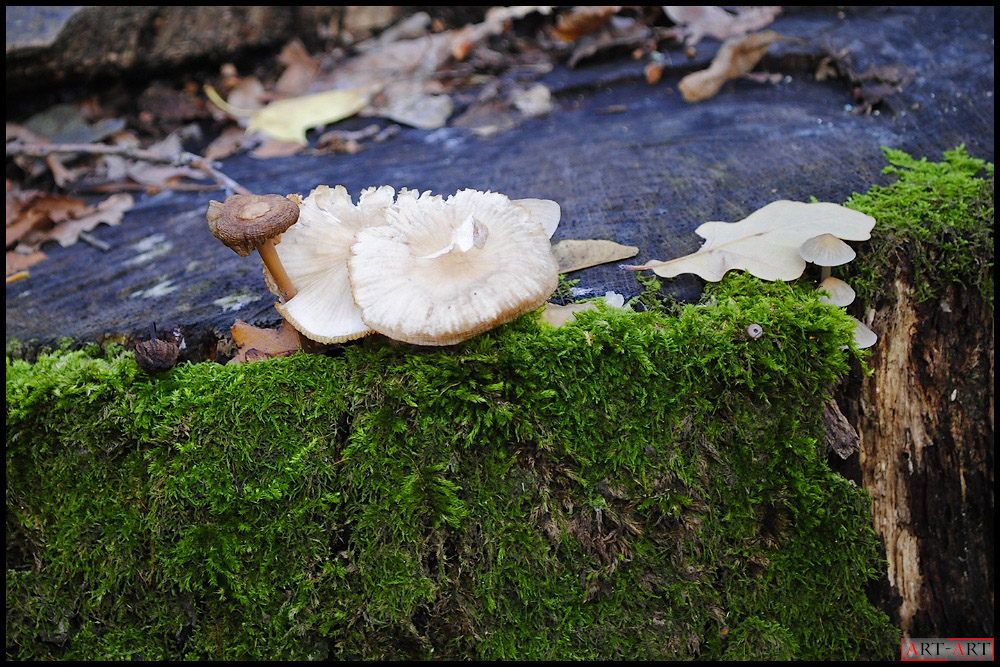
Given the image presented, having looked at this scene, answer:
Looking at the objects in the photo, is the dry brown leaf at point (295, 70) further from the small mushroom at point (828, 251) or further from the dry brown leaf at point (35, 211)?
the small mushroom at point (828, 251)

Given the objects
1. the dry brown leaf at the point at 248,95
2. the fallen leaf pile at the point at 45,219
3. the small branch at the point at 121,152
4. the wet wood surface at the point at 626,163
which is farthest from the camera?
the dry brown leaf at the point at 248,95

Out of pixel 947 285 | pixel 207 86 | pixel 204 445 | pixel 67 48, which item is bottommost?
pixel 947 285

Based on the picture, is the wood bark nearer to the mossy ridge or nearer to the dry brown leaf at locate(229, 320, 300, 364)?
the mossy ridge

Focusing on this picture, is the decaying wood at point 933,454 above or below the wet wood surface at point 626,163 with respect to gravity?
below

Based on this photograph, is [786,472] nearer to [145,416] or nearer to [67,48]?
[145,416]

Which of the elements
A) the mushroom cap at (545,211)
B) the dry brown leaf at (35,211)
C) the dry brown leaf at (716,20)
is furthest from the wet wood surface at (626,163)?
the dry brown leaf at (35,211)

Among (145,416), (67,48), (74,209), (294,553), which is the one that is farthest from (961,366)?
(67,48)

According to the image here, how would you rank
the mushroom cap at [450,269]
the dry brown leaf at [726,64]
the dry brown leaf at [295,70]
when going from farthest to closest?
the dry brown leaf at [295,70], the dry brown leaf at [726,64], the mushroom cap at [450,269]
